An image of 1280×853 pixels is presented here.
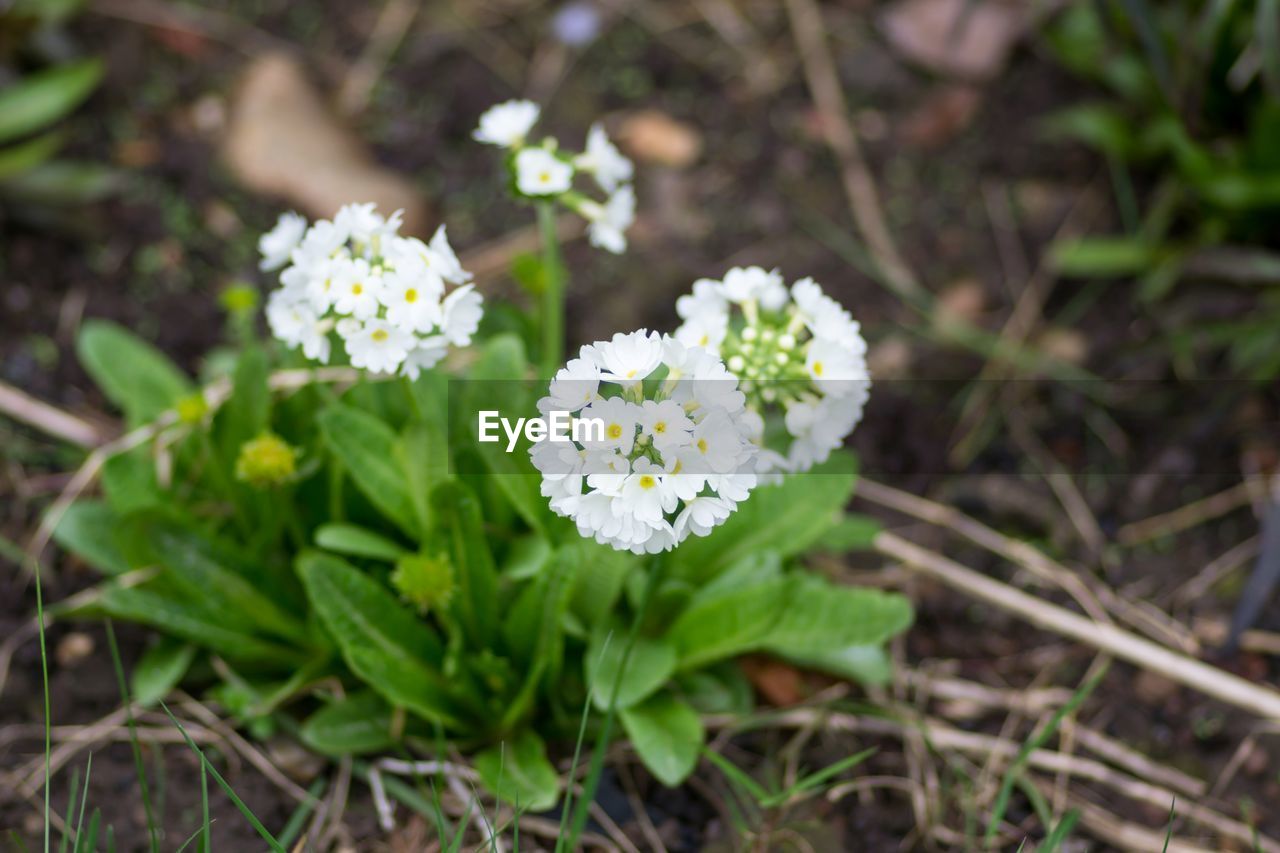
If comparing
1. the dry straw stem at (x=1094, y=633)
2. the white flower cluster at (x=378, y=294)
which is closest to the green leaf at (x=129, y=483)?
the white flower cluster at (x=378, y=294)

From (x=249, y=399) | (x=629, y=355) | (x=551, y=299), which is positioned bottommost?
(x=249, y=399)

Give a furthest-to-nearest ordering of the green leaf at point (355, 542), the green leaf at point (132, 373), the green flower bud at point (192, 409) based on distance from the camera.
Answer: the green leaf at point (132, 373), the green flower bud at point (192, 409), the green leaf at point (355, 542)

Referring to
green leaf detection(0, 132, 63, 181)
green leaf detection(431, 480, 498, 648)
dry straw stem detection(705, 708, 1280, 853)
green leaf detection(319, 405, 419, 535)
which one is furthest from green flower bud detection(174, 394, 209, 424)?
green leaf detection(0, 132, 63, 181)

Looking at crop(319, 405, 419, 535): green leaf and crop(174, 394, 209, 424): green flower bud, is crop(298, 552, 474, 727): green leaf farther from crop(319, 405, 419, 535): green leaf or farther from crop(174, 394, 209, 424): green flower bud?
crop(174, 394, 209, 424): green flower bud

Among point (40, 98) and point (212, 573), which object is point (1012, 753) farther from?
point (40, 98)

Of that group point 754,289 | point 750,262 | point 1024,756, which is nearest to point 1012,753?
point 1024,756

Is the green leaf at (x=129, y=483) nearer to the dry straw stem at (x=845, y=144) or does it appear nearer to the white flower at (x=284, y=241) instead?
the white flower at (x=284, y=241)
